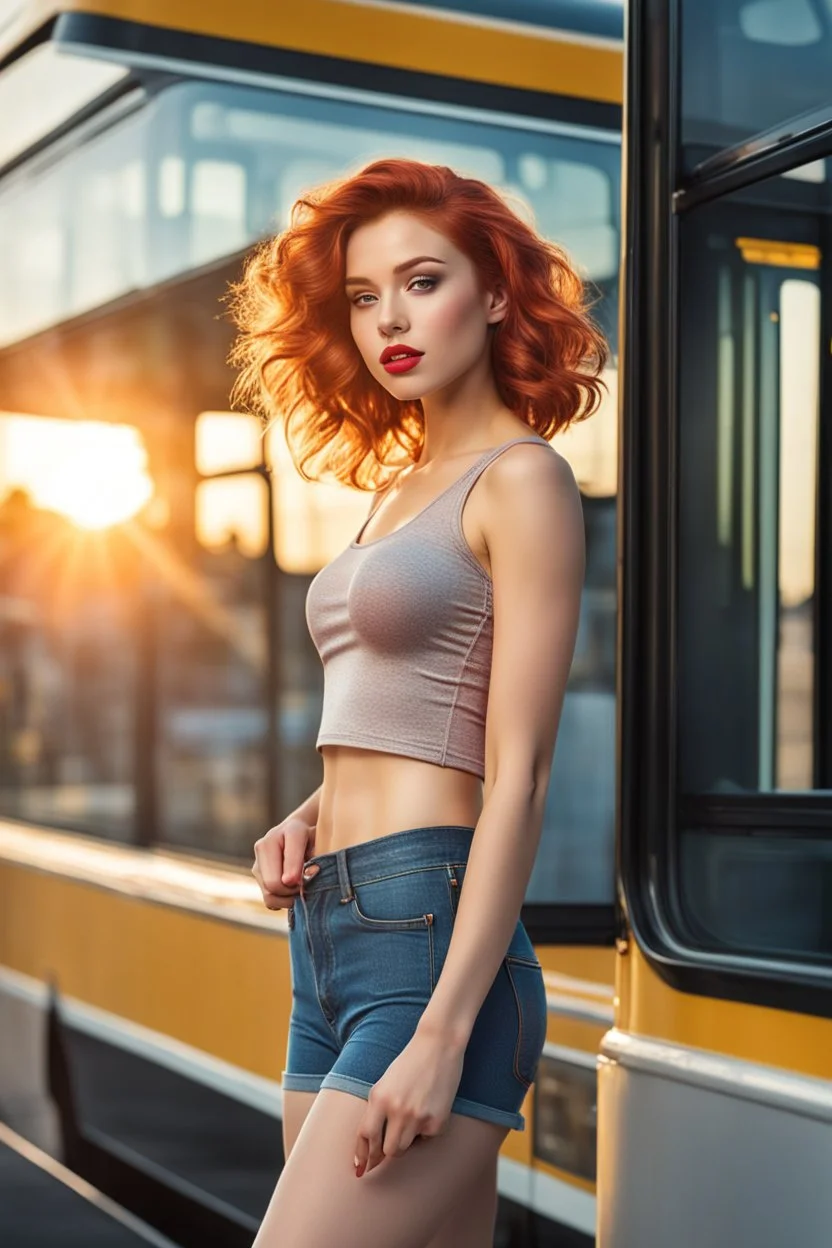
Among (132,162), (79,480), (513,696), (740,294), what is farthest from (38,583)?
(513,696)

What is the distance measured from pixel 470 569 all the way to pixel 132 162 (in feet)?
9.67

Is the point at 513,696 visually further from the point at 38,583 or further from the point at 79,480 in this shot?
the point at 38,583

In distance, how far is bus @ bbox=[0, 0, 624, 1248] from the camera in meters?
4.18

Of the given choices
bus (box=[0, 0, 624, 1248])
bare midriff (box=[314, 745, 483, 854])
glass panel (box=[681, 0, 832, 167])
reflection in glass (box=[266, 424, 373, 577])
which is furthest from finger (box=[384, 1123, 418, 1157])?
reflection in glass (box=[266, 424, 373, 577])

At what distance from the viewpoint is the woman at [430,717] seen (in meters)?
1.95

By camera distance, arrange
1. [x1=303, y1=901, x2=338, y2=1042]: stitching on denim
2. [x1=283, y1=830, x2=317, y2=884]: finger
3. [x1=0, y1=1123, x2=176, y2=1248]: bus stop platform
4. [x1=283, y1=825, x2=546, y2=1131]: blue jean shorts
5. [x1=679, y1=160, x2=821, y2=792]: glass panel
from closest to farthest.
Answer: [x1=283, y1=825, x2=546, y2=1131]: blue jean shorts
[x1=303, y1=901, x2=338, y2=1042]: stitching on denim
[x1=283, y1=830, x2=317, y2=884]: finger
[x1=679, y1=160, x2=821, y2=792]: glass panel
[x1=0, y1=1123, x2=176, y2=1248]: bus stop platform

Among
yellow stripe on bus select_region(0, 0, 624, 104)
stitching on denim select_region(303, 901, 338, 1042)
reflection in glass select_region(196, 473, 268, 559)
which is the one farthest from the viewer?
reflection in glass select_region(196, 473, 268, 559)

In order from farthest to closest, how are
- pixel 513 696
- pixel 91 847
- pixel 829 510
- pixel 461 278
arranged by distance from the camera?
pixel 91 847
pixel 829 510
pixel 461 278
pixel 513 696

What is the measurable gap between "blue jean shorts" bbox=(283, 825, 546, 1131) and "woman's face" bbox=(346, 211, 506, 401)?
496mm

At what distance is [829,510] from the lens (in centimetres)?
246

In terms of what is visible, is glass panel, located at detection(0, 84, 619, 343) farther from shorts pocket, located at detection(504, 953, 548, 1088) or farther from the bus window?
shorts pocket, located at detection(504, 953, 548, 1088)

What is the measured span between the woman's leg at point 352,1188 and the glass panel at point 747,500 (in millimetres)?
639

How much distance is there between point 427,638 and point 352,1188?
1.82 ft

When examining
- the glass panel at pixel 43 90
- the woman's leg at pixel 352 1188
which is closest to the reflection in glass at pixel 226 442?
the glass panel at pixel 43 90
